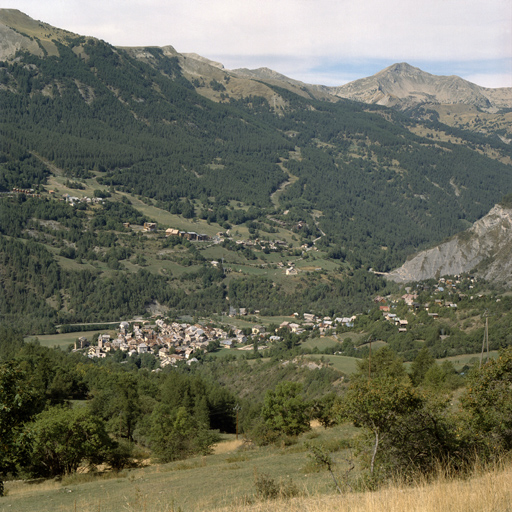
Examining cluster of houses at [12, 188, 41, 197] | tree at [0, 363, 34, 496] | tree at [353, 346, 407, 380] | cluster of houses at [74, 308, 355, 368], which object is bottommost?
cluster of houses at [74, 308, 355, 368]

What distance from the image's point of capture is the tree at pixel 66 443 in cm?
3003

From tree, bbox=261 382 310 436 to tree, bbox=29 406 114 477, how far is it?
14465 millimetres

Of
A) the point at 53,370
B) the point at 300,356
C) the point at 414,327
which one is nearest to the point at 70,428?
the point at 53,370

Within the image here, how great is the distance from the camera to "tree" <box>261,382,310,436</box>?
41844 mm

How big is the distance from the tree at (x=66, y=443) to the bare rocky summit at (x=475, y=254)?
405 feet

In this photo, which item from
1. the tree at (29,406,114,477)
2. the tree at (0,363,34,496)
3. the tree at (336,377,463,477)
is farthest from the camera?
the tree at (29,406,114,477)

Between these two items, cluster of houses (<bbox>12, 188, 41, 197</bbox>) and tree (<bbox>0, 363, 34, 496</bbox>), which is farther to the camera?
cluster of houses (<bbox>12, 188, 41, 197</bbox>)

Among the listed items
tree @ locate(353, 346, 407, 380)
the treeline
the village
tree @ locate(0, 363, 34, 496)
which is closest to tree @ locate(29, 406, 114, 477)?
the treeline

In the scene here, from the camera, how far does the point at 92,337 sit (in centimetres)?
12050

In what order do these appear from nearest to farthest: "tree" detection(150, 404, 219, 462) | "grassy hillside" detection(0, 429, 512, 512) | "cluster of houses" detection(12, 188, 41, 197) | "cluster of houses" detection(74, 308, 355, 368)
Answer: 1. "grassy hillside" detection(0, 429, 512, 512)
2. "tree" detection(150, 404, 219, 462)
3. "cluster of houses" detection(74, 308, 355, 368)
4. "cluster of houses" detection(12, 188, 41, 197)

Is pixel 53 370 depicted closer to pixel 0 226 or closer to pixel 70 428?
pixel 70 428

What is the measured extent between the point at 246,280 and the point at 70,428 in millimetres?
137030

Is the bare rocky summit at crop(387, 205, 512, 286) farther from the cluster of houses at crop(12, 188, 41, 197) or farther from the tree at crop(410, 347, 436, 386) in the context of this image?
the cluster of houses at crop(12, 188, 41, 197)

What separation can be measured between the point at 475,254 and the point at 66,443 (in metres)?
149
